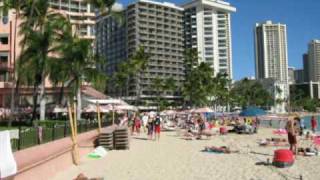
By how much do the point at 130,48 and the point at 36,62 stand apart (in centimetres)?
10849

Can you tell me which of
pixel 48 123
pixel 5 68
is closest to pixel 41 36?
pixel 48 123

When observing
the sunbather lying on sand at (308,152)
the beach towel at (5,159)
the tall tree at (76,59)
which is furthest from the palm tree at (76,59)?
the beach towel at (5,159)

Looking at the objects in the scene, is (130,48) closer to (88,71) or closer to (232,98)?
(232,98)

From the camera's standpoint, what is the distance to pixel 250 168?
15.7m

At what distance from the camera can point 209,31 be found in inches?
6934

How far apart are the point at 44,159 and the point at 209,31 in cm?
16639

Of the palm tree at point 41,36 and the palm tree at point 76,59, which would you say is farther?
the palm tree at point 41,36

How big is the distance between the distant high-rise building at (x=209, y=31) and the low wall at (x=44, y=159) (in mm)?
154076

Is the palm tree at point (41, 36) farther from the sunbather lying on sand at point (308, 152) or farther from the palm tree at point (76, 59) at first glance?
the sunbather lying on sand at point (308, 152)

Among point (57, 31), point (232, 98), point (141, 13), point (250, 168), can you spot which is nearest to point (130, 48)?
point (141, 13)

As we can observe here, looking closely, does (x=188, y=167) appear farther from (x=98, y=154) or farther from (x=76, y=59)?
(x=76, y=59)

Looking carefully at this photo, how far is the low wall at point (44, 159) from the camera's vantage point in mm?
11578

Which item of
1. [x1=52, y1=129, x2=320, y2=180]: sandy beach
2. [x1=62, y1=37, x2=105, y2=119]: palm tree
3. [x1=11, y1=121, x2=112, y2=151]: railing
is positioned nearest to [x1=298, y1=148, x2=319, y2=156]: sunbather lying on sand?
[x1=52, y1=129, x2=320, y2=180]: sandy beach

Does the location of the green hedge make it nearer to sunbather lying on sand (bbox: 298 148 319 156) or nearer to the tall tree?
the tall tree
